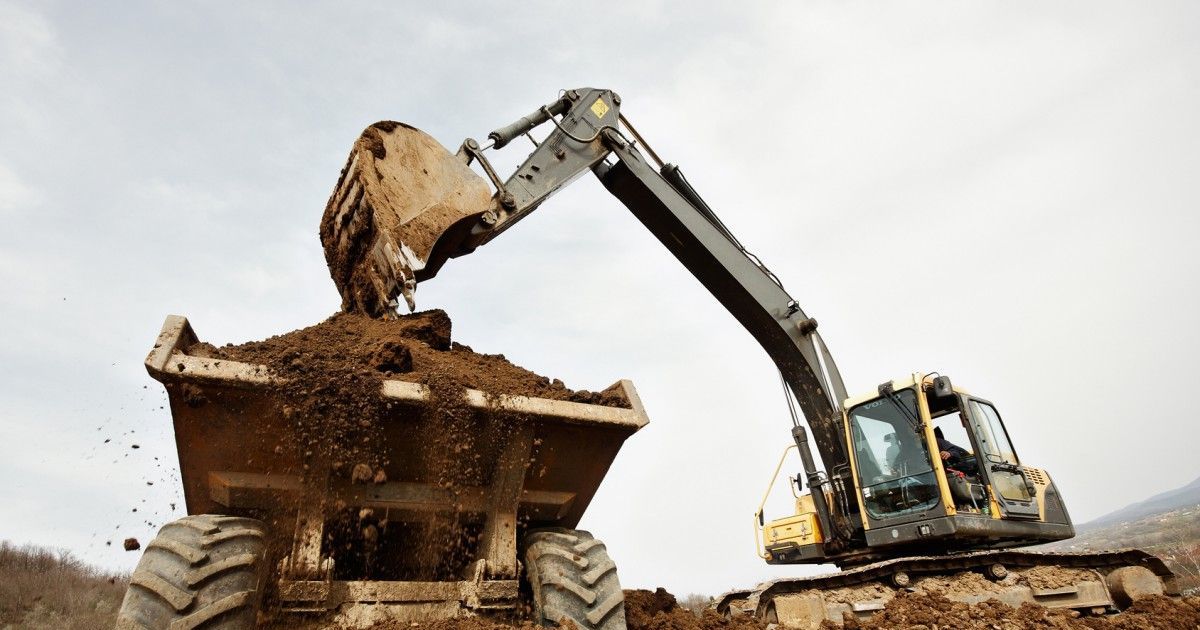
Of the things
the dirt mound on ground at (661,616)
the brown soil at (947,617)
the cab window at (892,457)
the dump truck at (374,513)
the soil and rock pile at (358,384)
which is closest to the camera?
the dump truck at (374,513)

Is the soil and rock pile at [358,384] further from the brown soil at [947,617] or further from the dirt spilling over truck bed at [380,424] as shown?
the brown soil at [947,617]

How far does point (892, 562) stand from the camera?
6.41 meters

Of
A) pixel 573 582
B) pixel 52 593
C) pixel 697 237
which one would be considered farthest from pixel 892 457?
pixel 52 593

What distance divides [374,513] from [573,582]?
1038 millimetres

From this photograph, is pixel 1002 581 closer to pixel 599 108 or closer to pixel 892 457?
pixel 892 457

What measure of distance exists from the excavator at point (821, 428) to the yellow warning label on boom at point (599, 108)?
2cm

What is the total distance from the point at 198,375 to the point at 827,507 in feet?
20.5

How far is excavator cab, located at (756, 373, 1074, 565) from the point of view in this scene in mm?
6344

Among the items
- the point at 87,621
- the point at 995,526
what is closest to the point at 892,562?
the point at 995,526

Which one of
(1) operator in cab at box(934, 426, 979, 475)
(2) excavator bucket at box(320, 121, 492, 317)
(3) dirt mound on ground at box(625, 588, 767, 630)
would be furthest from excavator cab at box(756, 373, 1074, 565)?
(2) excavator bucket at box(320, 121, 492, 317)

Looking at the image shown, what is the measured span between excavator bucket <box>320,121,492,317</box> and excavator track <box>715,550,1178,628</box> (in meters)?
4.70

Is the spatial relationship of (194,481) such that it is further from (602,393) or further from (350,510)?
(602,393)

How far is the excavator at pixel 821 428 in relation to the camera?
16.2ft

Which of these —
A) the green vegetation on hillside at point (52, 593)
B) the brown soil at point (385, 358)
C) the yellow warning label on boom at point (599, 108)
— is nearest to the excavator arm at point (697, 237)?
the yellow warning label on boom at point (599, 108)
